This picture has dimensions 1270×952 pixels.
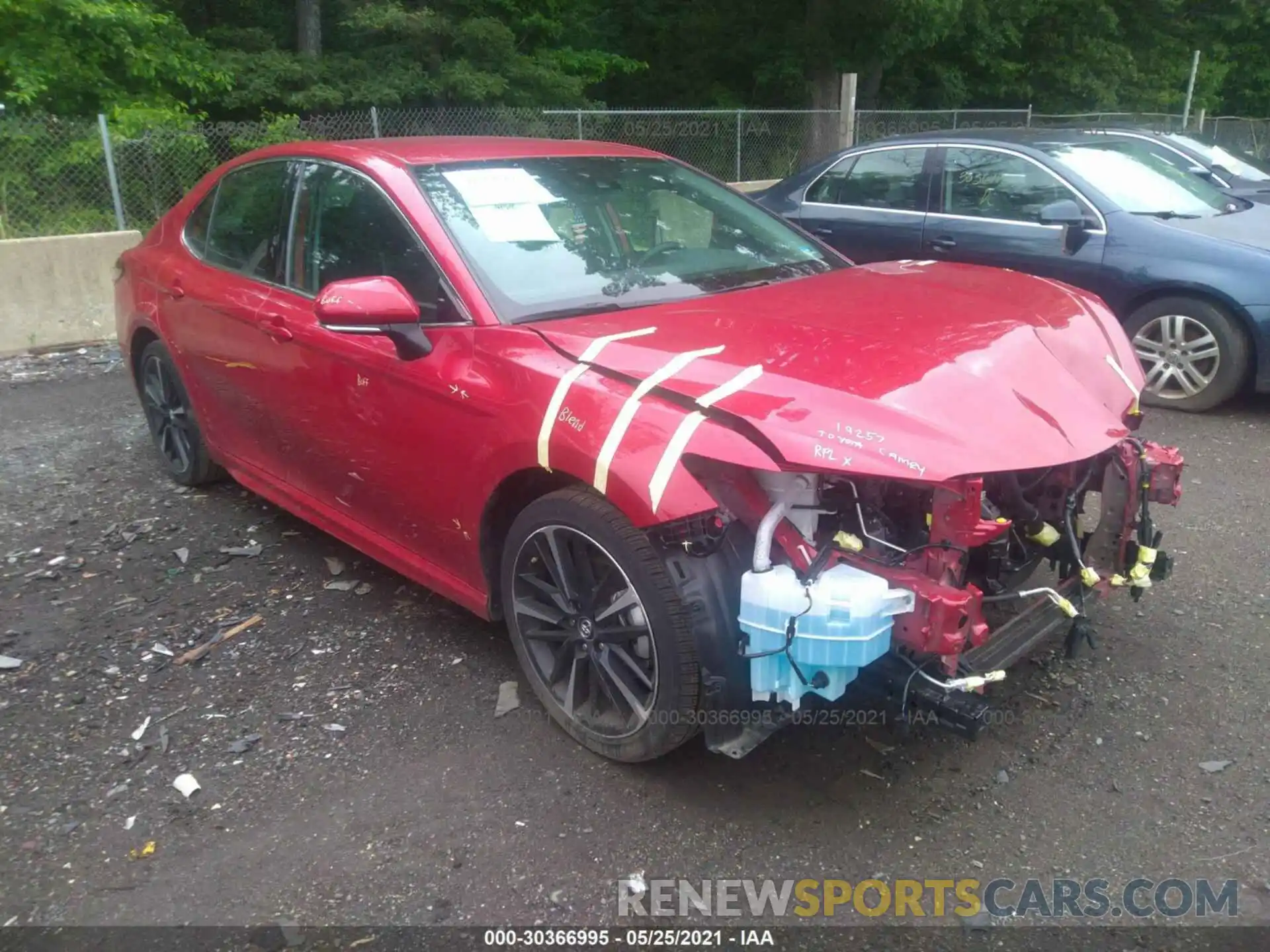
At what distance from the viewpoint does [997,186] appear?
23.0 feet

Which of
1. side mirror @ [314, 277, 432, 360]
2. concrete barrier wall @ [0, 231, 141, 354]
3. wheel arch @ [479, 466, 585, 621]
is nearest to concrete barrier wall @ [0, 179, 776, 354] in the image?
concrete barrier wall @ [0, 231, 141, 354]

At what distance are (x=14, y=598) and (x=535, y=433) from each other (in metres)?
2.74

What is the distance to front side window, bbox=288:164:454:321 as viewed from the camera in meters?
3.37

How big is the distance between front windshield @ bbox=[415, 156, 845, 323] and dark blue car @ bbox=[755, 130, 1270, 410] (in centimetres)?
319

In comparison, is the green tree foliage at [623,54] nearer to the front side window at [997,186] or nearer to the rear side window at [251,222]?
the rear side window at [251,222]

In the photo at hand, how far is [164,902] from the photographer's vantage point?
2.58 m

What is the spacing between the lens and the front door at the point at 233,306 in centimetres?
406

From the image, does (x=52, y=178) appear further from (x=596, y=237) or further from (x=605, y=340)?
(x=605, y=340)

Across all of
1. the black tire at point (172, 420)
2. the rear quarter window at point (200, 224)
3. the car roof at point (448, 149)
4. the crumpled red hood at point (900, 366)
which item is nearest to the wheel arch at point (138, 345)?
the black tire at point (172, 420)

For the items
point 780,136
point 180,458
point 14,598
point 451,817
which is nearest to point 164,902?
point 451,817

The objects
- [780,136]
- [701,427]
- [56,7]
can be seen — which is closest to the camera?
[701,427]

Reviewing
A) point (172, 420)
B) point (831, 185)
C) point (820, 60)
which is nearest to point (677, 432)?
point (172, 420)

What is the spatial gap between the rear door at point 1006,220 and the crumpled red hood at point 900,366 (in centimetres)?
330

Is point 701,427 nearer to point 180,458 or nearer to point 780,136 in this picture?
point 180,458
